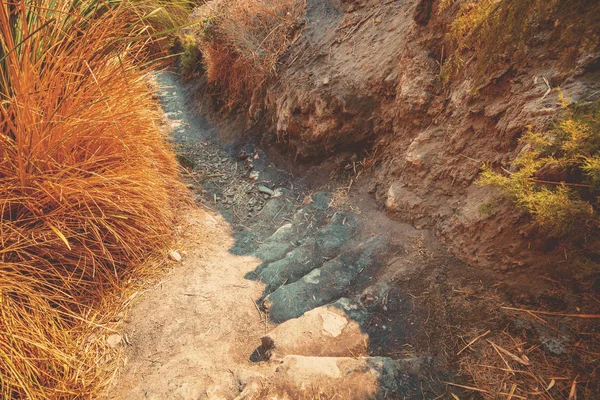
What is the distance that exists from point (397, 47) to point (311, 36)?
1331 millimetres

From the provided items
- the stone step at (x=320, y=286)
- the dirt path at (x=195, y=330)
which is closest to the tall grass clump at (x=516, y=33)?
the stone step at (x=320, y=286)

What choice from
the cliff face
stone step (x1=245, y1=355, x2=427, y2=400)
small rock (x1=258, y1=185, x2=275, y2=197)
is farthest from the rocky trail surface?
small rock (x1=258, y1=185, x2=275, y2=197)

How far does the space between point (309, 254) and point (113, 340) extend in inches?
51.7

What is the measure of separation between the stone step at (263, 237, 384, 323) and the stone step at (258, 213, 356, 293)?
0.13 metres

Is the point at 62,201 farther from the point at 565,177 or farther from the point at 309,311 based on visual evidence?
the point at 565,177

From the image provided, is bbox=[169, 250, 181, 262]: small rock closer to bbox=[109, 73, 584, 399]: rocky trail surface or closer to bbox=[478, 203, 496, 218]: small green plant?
bbox=[109, 73, 584, 399]: rocky trail surface

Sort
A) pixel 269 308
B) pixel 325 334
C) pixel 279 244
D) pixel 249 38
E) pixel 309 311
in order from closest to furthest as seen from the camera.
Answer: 1. pixel 325 334
2. pixel 309 311
3. pixel 269 308
4. pixel 279 244
5. pixel 249 38

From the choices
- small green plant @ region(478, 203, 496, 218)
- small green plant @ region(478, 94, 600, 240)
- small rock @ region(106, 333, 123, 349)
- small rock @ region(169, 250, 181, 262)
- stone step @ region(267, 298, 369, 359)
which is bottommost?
stone step @ region(267, 298, 369, 359)

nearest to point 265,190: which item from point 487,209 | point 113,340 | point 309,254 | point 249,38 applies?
point 309,254

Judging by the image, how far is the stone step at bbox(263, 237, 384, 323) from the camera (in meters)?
1.85

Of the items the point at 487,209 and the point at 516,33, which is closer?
the point at 487,209

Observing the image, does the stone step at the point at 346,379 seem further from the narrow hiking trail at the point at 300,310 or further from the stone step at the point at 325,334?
the stone step at the point at 325,334

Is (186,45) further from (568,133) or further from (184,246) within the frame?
(568,133)

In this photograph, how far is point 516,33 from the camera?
1.66 meters
